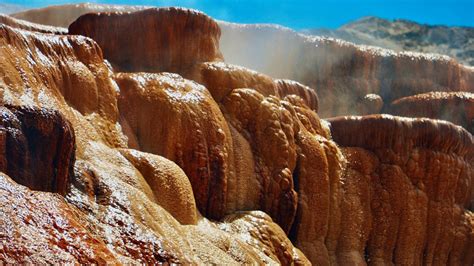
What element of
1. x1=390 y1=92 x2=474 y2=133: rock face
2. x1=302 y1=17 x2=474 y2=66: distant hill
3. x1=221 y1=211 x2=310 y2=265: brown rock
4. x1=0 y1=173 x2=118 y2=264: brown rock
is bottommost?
x1=221 y1=211 x2=310 y2=265: brown rock

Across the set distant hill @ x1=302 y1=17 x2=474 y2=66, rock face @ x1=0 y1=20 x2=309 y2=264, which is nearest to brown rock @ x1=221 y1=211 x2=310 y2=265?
rock face @ x1=0 y1=20 x2=309 y2=264

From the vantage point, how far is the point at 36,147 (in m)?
6.09

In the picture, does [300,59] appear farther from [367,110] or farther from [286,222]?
[286,222]

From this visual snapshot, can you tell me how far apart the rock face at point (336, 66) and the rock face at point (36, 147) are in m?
15.1

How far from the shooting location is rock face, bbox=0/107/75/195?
19.2ft

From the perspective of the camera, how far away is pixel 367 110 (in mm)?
21625

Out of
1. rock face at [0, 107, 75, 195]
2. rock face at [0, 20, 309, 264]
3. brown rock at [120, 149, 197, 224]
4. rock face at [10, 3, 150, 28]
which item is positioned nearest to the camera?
rock face at [0, 20, 309, 264]

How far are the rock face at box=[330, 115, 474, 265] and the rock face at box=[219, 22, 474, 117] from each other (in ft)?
22.1

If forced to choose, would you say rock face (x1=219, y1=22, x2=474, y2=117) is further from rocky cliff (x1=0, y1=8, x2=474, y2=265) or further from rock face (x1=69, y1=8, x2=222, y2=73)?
rock face (x1=69, y1=8, x2=222, y2=73)

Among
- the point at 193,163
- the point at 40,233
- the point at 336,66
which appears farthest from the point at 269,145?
the point at 336,66

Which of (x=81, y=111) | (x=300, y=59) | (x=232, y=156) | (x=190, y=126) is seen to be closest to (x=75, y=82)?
(x=81, y=111)

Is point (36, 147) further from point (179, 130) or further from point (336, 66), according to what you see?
point (336, 66)

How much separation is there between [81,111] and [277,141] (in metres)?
3.79

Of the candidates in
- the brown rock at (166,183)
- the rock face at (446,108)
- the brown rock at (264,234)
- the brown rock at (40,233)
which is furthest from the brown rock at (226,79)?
the brown rock at (40,233)
